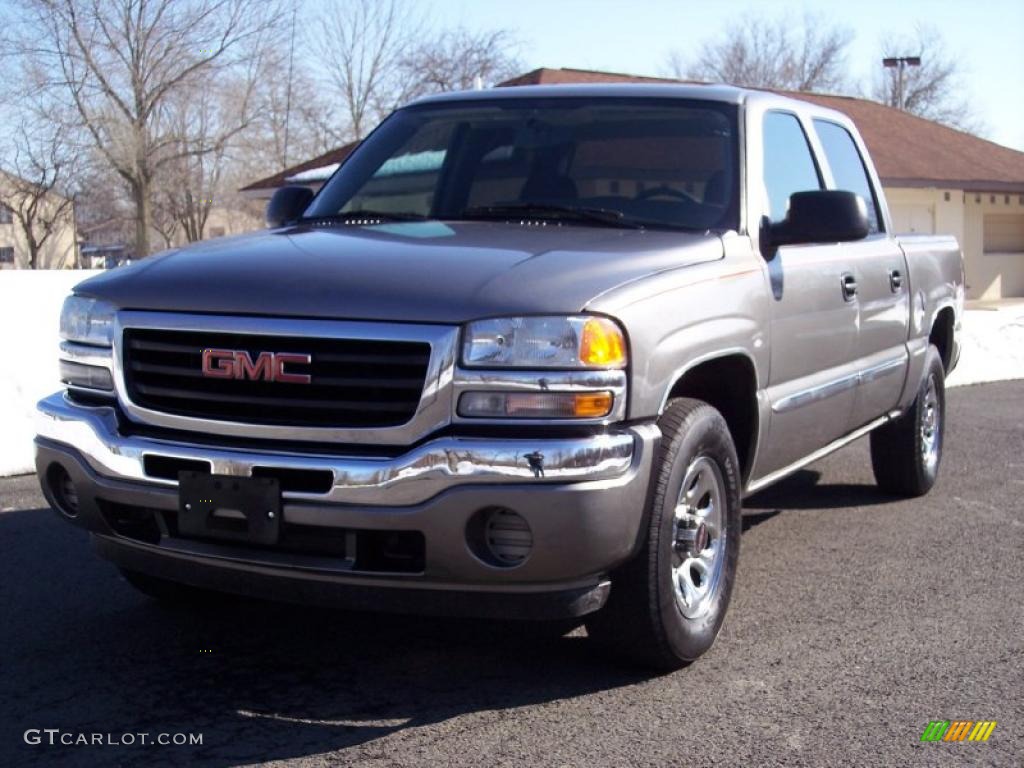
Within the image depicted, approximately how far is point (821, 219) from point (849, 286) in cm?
77

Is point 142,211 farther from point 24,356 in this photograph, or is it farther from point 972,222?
point 24,356

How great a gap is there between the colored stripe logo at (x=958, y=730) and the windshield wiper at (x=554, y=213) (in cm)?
193

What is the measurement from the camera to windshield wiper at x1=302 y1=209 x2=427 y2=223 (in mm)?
4961

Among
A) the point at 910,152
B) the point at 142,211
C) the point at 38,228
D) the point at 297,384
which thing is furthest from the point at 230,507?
the point at 38,228

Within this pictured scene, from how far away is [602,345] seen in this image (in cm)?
362

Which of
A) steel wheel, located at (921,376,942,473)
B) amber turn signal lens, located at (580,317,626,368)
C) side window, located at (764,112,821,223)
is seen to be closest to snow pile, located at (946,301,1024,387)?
steel wheel, located at (921,376,942,473)

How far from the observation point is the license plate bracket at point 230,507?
3.64 metres

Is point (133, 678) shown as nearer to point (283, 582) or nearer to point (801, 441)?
point (283, 582)

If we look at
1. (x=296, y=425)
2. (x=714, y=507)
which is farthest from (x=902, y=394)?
(x=296, y=425)

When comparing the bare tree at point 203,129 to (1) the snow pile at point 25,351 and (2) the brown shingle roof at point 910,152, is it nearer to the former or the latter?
(2) the brown shingle roof at point 910,152

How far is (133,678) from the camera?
410cm

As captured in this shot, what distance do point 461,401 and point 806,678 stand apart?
4.84 feet

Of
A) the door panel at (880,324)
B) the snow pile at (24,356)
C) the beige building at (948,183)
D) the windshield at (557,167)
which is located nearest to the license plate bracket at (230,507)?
the windshield at (557,167)

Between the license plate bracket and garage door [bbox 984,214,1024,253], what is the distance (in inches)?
1179
